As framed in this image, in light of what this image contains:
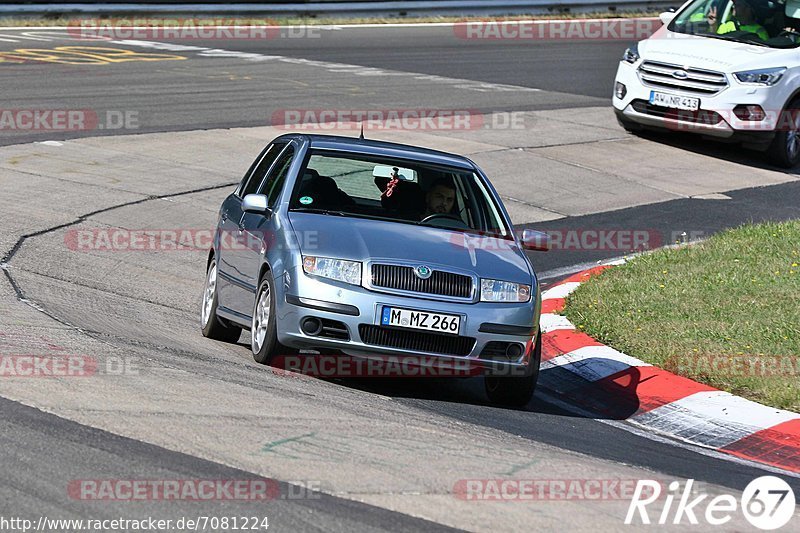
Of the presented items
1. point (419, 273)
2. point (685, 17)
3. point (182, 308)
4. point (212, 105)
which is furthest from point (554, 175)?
point (419, 273)

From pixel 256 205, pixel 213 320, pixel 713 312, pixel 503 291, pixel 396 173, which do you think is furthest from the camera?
pixel 713 312

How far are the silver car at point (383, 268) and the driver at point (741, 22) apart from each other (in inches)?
433

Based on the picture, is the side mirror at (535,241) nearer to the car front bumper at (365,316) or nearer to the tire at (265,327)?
the car front bumper at (365,316)

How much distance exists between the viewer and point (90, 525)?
16.0 ft

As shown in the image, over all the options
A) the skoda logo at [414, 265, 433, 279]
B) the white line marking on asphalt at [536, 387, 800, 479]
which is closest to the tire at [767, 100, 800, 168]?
the white line marking on asphalt at [536, 387, 800, 479]

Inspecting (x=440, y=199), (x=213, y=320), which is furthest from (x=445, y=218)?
(x=213, y=320)

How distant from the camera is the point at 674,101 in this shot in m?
18.4

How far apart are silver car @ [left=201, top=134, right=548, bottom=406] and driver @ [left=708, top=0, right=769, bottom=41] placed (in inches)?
433

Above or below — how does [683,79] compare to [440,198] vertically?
below

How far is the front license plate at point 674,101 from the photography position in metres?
18.2

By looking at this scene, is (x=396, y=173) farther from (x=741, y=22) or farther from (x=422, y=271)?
(x=741, y=22)

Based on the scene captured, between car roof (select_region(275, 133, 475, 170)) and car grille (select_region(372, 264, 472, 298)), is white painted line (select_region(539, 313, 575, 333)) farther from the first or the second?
car grille (select_region(372, 264, 472, 298))

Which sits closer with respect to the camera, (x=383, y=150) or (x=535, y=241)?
(x=535, y=241)

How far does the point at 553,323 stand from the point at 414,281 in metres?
2.86
